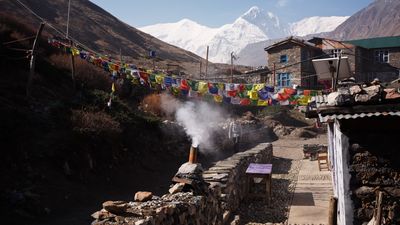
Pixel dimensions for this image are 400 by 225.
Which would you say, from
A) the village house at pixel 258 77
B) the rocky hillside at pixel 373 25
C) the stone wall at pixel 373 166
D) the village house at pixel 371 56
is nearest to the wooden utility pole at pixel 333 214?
the stone wall at pixel 373 166

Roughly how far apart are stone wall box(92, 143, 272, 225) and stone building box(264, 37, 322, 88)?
28246 mm

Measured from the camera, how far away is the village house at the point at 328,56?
39719 mm

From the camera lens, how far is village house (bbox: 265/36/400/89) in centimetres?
3972

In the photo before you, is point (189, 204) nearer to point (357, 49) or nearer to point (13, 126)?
point (13, 126)

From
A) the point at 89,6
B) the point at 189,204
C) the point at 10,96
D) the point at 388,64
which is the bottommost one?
the point at 189,204

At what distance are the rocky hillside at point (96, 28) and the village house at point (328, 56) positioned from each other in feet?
58.5

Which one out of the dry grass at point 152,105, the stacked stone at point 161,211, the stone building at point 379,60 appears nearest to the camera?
the stacked stone at point 161,211

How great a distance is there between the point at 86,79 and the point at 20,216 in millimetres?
12773

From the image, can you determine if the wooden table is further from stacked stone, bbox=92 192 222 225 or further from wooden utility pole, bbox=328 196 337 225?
wooden utility pole, bbox=328 196 337 225

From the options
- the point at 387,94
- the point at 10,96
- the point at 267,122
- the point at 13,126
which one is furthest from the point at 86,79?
the point at 387,94

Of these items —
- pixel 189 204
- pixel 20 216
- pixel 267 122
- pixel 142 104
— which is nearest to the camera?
pixel 189 204

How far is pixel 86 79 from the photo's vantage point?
2189 centimetres

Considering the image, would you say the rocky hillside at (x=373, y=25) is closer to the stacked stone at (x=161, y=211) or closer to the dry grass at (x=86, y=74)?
the dry grass at (x=86, y=74)

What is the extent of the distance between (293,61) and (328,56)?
3.52 m
